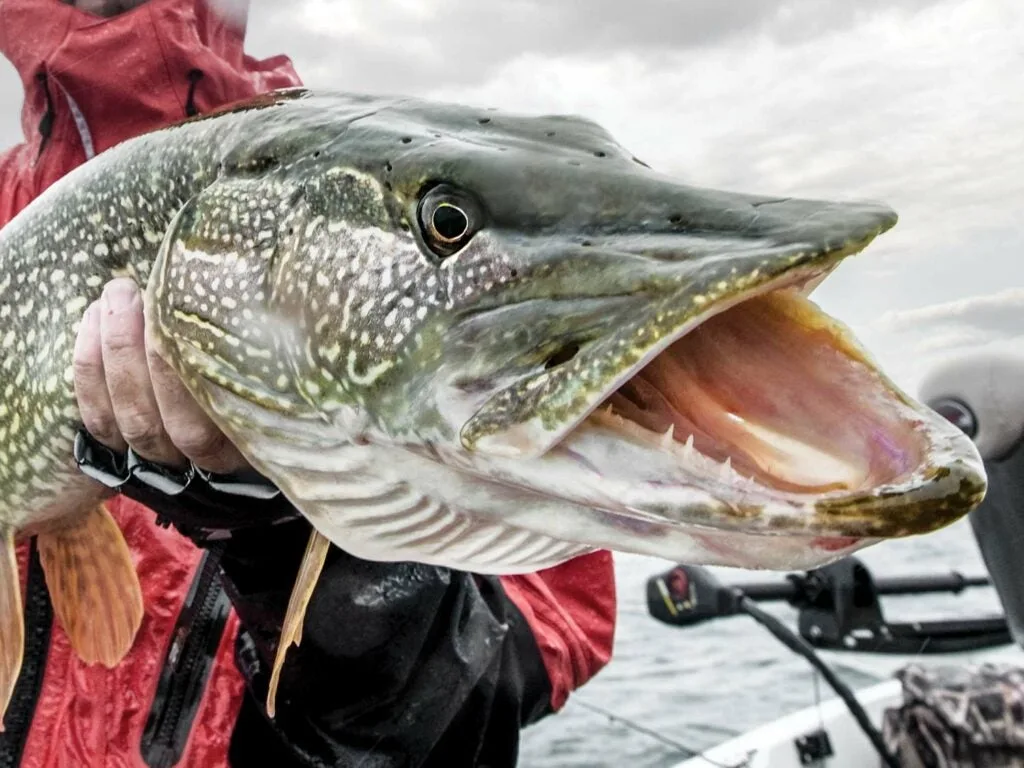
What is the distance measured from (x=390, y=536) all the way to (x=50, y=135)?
67.8 inches

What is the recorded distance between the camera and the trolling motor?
10.5ft

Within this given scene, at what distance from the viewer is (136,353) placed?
1281 mm

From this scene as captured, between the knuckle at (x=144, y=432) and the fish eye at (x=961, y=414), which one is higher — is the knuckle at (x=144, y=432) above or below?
below

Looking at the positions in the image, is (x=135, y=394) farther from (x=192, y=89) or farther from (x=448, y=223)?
(x=192, y=89)

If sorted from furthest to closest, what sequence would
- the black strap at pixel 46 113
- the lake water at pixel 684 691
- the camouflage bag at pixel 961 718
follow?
1. the lake water at pixel 684 691
2. the camouflage bag at pixel 961 718
3. the black strap at pixel 46 113

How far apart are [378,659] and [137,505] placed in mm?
657

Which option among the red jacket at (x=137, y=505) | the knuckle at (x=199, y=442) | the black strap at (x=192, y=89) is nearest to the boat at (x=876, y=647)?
the red jacket at (x=137, y=505)

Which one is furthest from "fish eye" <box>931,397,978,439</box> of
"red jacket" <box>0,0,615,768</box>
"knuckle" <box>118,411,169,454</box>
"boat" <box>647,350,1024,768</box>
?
"knuckle" <box>118,411,169,454</box>

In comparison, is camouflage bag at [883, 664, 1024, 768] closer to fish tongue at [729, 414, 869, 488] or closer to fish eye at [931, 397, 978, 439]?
fish eye at [931, 397, 978, 439]

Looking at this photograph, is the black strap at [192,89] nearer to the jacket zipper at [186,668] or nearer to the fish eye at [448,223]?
the jacket zipper at [186,668]

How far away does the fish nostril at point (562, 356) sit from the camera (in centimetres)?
79

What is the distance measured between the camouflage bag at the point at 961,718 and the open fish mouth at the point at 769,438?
2012 millimetres

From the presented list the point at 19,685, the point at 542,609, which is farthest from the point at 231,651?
the point at 542,609

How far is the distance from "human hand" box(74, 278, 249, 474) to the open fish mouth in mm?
633
